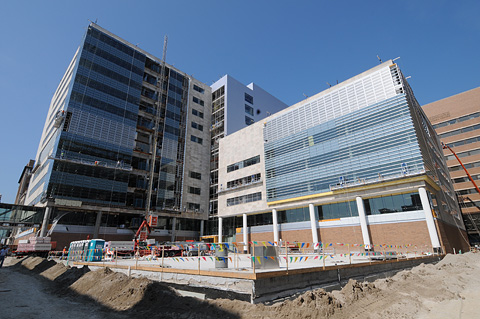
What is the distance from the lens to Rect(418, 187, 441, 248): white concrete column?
99.3 feet

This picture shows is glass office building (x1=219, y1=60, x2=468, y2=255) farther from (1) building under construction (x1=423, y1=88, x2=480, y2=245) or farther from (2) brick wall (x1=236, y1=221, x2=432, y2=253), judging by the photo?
(1) building under construction (x1=423, y1=88, x2=480, y2=245)

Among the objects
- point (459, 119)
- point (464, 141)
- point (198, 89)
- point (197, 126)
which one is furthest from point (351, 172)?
point (459, 119)

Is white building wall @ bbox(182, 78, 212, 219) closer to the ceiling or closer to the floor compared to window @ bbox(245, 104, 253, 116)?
closer to the floor

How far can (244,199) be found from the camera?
5341 cm

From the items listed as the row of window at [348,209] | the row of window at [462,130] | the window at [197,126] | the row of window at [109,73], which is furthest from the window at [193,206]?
the row of window at [462,130]

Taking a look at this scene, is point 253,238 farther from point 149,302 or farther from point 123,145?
point 149,302

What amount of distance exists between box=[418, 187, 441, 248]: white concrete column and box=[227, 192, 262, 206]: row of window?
26.6 m

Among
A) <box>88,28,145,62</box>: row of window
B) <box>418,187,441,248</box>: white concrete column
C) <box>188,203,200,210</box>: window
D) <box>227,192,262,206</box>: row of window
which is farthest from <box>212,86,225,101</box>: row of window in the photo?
<box>418,187,441,248</box>: white concrete column

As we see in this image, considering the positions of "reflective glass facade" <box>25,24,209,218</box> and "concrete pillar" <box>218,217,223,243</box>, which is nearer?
"reflective glass facade" <box>25,24,209,218</box>

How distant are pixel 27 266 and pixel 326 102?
48.3 meters

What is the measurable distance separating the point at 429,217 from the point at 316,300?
2981cm

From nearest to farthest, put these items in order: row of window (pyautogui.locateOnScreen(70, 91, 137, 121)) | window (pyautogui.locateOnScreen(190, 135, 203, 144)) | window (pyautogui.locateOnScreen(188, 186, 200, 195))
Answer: row of window (pyautogui.locateOnScreen(70, 91, 137, 121)), window (pyautogui.locateOnScreen(188, 186, 200, 195)), window (pyautogui.locateOnScreen(190, 135, 203, 144))

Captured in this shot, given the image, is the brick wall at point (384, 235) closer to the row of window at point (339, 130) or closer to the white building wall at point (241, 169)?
the white building wall at point (241, 169)

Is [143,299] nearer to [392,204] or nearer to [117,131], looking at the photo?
[392,204]
